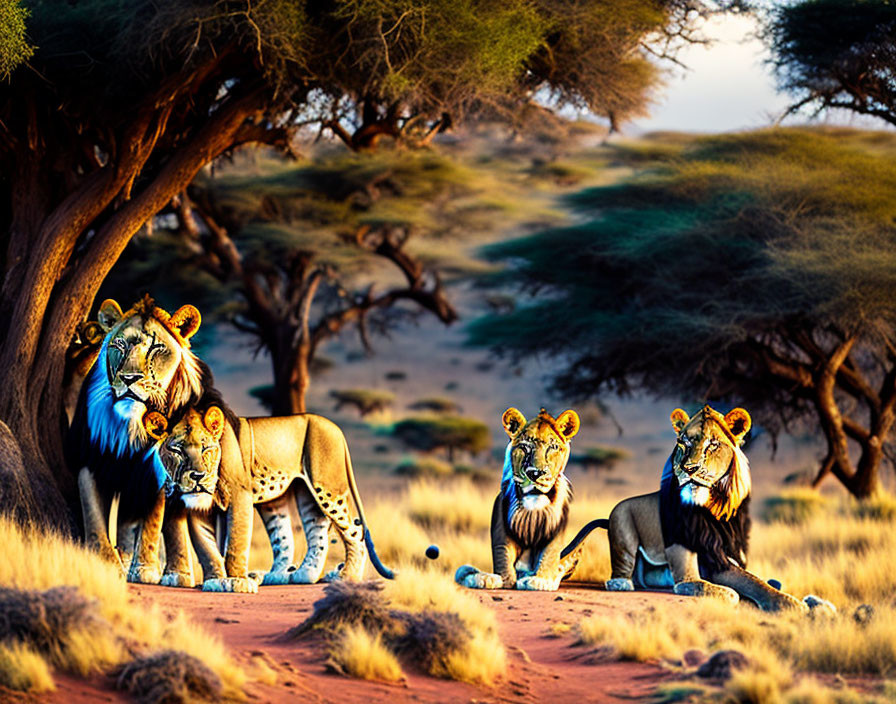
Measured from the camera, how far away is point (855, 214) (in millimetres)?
16953

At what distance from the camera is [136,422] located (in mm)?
8961

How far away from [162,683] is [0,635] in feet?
2.90

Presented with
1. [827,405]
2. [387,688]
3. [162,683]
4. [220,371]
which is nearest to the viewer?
[162,683]

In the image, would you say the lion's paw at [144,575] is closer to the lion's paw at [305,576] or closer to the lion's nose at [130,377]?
the lion's paw at [305,576]

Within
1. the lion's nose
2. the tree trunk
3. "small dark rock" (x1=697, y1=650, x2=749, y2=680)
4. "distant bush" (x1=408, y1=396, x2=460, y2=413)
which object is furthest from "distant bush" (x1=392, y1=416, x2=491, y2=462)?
"small dark rock" (x1=697, y1=650, x2=749, y2=680)

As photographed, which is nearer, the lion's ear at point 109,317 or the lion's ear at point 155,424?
the lion's ear at point 155,424

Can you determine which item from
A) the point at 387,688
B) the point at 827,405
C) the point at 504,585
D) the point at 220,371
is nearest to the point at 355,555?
the point at 504,585

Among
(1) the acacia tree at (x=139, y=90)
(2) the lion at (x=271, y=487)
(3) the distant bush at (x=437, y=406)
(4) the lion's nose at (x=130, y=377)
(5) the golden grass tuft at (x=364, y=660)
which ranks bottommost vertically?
(5) the golden grass tuft at (x=364, y=660)

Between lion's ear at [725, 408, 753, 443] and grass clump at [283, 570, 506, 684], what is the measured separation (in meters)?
2.48

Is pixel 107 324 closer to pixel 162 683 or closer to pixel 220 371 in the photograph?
pixel 162 683

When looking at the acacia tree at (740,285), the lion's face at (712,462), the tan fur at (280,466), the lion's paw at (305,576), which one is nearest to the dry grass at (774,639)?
the lion's face at (712,462)

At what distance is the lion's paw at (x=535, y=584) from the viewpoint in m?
9.41

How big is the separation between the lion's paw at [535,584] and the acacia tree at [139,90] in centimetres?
343

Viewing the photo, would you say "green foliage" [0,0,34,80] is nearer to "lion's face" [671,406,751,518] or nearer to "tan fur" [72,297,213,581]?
"tan fur" [72,297,213,581]
